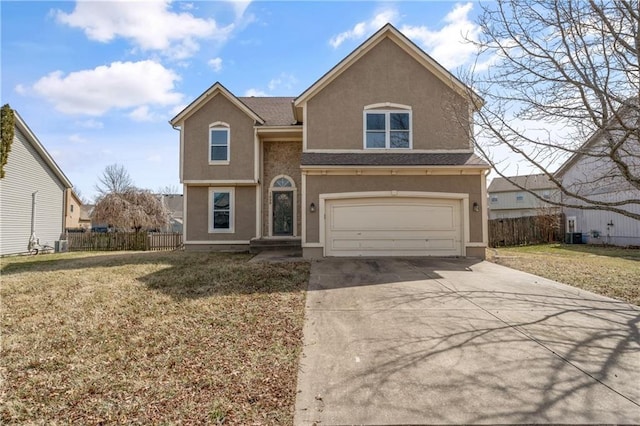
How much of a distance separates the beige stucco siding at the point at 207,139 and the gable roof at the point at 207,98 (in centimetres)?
16

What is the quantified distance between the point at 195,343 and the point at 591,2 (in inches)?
348

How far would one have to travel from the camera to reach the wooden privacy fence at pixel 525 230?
21.4 metres

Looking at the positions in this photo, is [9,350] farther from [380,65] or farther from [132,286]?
[380,65]

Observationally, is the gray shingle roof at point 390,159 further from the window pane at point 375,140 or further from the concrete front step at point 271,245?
the concrete front step at point 271,245

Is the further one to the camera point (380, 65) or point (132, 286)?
point (380, 65)

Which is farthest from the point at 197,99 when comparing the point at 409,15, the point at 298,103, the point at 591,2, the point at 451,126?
the point at 591,2

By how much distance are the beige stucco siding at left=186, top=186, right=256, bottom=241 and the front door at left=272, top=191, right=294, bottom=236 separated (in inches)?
38.4

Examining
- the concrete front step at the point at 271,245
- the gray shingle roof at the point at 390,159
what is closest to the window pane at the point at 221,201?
the concrete front step at the point at 271,245

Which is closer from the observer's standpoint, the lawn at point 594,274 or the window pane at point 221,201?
the lawn at point 594,274

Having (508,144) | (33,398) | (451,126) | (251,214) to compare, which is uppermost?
(451,126)

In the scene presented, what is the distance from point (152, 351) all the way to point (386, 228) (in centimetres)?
900

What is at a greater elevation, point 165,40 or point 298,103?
point 165,40

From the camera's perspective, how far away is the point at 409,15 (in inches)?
375

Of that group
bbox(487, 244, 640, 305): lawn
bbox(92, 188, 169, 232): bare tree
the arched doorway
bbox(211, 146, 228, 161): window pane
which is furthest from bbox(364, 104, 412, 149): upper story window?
bbox(92, 188, 169, 232): bare tree
